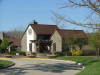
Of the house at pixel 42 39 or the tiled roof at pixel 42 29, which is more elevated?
the tiled roof at pixel 42 29

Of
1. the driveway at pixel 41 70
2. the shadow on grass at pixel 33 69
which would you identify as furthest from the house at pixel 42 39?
the driveway at pixel 41 70

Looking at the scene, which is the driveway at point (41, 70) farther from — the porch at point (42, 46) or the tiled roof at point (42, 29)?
the tiled roof at point (42, 29)

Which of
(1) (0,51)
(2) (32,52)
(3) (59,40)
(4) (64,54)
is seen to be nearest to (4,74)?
(4) (64,54)

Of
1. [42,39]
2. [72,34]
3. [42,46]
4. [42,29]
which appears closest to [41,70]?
[72,34]

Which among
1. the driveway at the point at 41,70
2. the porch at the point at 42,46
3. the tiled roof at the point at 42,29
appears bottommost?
the driveway at the point at 41,70

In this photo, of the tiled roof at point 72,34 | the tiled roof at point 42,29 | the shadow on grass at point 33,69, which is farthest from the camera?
the tiled roof at point 42,29

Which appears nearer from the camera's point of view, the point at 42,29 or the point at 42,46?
the point at 42,46

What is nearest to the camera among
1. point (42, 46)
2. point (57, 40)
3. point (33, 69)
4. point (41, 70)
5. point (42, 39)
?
point (41, 70)

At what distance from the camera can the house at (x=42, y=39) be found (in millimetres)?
40316

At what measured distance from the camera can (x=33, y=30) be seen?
43.9 meters

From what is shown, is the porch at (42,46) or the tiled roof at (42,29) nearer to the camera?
the porch at (42,46)

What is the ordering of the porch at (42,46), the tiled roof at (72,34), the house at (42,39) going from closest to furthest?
the tiled roof at (72,34) → the house at (42,39) → the porch at (42,46)

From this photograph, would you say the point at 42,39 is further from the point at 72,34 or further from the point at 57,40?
the point at 72,34

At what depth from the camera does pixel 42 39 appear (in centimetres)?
4441
